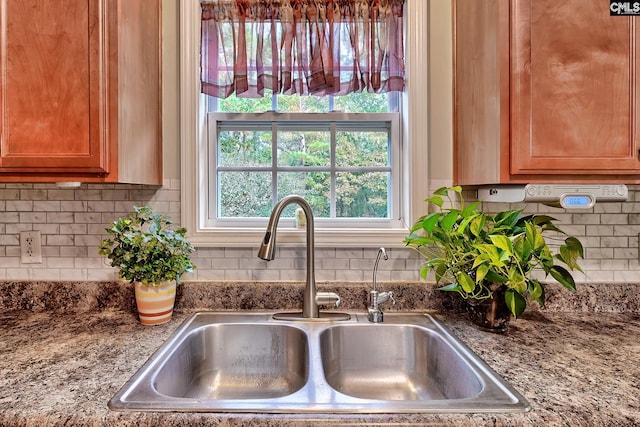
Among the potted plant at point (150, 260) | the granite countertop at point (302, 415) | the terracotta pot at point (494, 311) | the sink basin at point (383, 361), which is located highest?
the potted plant at point (150, 260)

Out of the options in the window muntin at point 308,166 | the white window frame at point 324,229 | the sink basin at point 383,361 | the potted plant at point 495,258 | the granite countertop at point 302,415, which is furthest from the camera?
the window muntin at point 308,166

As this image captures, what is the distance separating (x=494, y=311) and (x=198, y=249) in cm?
107

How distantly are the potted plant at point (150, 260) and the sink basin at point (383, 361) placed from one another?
0.53 m

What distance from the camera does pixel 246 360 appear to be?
4.02ft

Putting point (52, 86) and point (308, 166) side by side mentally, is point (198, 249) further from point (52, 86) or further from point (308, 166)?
point (52, 86)

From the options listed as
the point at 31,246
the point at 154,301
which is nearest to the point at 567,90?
the point at 154,301

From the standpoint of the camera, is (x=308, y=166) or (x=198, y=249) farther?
(x=308, y=166)

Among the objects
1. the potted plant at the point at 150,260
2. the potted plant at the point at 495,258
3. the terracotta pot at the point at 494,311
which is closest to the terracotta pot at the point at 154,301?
the potted plant at the point at 150,260

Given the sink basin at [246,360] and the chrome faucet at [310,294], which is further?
the chrome faucet at [310,294]

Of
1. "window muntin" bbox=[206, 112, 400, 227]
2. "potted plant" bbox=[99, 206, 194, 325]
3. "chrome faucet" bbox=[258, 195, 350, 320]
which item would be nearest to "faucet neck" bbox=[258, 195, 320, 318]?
"chrome faucet" bbox=[258, 195, 350, 320]

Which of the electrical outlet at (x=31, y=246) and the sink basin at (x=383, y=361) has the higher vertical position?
the electrical outlet at (x=31, y=246)

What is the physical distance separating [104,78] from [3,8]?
0.36 m

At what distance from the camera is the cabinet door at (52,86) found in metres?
1.07

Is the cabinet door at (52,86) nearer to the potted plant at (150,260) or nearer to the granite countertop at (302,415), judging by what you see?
the potted plant at (150,260)
